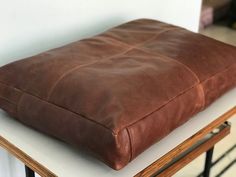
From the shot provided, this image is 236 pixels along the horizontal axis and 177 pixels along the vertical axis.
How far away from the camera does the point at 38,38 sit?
1111 mm

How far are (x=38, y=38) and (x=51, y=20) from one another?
62mm

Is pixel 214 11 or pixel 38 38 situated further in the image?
pixel 214 11

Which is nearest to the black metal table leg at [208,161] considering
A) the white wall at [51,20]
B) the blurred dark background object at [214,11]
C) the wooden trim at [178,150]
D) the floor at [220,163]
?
the floor at [220,163]

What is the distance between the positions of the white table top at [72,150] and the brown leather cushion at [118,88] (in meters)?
0.03

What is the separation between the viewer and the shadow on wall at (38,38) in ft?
3.43

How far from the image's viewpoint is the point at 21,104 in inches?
33.6

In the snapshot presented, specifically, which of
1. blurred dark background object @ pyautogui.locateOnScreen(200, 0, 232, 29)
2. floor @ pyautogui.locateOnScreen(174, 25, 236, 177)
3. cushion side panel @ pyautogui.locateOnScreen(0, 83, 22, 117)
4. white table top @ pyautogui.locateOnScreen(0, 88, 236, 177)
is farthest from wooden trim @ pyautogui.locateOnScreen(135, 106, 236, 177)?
blurred dark background object @ pyautogui.locateOnScreen(200, 0, 232, 29)

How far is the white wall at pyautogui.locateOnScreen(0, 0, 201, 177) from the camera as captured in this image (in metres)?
1.04

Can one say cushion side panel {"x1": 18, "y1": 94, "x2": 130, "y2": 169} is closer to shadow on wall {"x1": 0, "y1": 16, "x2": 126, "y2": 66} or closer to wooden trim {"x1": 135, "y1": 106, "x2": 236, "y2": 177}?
wooden trim {"x1": 135, "y1": 106, "x2": 236, "y2": 177}

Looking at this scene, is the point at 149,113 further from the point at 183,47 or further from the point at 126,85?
the point at 183,47

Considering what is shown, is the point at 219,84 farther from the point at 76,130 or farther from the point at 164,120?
the point at 76,130

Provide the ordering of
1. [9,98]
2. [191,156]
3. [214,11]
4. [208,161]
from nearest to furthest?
[9,98], [191,156], [208,161], [214,11]

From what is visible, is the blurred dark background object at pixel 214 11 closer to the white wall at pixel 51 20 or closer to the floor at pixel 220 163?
the floor at pixel 220 163

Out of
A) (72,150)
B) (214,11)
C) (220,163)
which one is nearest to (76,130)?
(72,150)
